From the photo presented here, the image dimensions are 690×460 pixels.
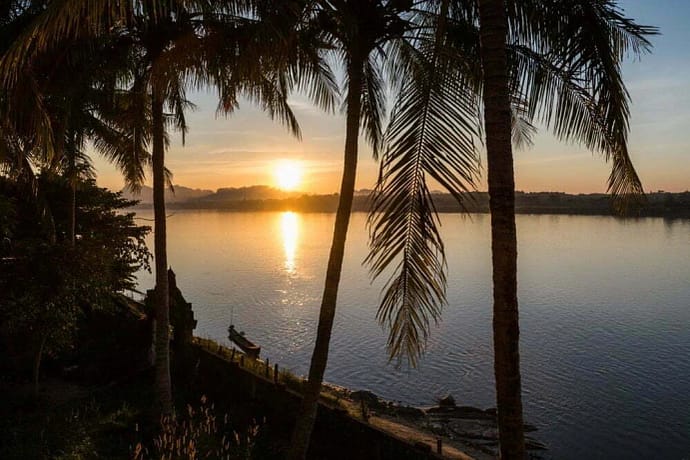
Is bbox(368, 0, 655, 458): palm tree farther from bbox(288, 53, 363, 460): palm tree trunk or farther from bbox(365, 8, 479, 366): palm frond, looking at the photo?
bbox(288, 53, 363, 460): palm tree trunk

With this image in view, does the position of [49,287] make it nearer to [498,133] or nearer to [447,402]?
[498,133]

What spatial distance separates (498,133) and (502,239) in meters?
0.94

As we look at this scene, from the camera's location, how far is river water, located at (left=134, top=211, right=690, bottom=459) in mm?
22109

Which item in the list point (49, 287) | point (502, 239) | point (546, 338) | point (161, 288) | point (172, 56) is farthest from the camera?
point (546, 338)

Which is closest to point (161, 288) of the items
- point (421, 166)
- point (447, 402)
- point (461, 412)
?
point (421, 166)

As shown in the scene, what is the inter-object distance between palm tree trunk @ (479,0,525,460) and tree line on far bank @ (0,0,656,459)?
0.04ft

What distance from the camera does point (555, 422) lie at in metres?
22.0

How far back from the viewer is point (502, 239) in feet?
14.2

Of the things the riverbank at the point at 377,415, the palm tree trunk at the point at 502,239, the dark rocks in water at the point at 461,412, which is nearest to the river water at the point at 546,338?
the dark rocks in water at the point at 461,412

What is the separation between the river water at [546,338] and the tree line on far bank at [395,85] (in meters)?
16.5

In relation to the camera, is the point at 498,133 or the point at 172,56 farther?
the point at 172,56

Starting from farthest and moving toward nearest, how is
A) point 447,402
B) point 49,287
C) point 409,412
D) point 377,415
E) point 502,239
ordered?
1. point 447,402
2. point 409,412
3. point 377,415
4. point 49,287
5. point 502,239

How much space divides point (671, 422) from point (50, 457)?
2332 cm

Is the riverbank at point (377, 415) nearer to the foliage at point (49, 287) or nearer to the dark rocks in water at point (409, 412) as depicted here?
the dark rocks in water at point (409, 412)
